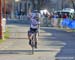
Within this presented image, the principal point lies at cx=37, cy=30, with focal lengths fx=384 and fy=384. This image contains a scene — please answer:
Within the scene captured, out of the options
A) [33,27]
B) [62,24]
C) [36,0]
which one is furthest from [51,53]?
[36,0]

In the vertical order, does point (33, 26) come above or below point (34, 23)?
below

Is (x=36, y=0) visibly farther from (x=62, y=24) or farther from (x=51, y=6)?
(x=62, y=24)

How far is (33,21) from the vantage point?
1574cm

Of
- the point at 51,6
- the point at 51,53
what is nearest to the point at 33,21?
the point at 51,53

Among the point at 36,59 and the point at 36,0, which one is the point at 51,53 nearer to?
the point at 36,59

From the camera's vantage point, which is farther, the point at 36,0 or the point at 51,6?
the point at 51,6

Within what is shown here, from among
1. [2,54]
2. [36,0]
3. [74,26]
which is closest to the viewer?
[2,54]

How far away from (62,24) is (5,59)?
2604 centimetres

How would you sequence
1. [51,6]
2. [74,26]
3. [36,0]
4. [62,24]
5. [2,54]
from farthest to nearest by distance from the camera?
1. [51,6]
2. [36,0]
3. [62,24]
4. [74,26]
5. [2,54]

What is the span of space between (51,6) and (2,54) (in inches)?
2773

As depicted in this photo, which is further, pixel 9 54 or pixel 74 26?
pixel 74 26

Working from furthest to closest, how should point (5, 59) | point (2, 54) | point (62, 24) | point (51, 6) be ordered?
point (51, 6) → point (62, 24) → point (2, 54) → point (5, 59)

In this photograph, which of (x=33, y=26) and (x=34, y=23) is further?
(x=34, y=23)

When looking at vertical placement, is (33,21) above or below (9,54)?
above
